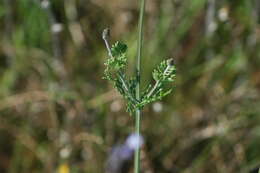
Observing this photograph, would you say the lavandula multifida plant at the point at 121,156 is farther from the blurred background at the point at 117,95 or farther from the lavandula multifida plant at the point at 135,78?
the lavandula multifida plant at the point at 135,78

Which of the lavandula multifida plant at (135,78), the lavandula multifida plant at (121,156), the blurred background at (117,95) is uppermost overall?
the blurred background at (117,95)

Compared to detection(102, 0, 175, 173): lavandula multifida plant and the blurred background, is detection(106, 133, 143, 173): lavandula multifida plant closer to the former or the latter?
the blurred background

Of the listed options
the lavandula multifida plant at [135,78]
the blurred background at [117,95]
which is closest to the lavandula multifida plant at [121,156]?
the blurred background at [117,95]

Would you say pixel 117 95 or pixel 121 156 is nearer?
pixel 121 156

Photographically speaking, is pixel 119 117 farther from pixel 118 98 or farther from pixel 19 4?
Result: pixel 19 4

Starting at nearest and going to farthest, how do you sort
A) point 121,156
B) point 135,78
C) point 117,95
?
point 135,78 < point 121,156 < point 117,95

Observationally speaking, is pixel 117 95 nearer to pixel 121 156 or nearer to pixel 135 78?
pixel 121 156

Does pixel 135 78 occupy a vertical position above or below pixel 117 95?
below

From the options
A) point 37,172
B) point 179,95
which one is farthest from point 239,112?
point 37,172

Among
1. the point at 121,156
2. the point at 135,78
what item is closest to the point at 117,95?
the point at 121,156
